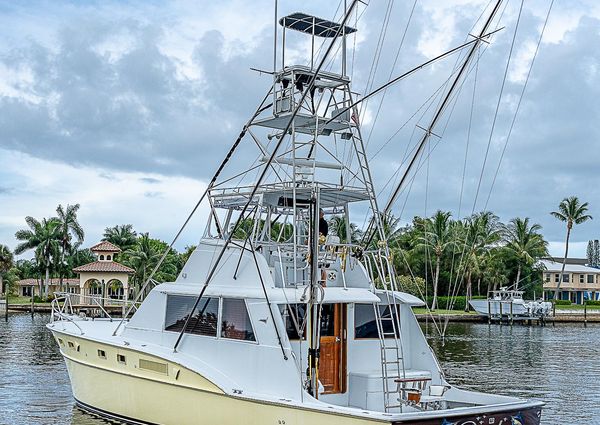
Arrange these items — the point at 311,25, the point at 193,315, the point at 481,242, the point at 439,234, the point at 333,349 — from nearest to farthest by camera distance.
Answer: the point at 333,349, the point at 193,315, the point at 311,25, the point at 439,234, the point at 481,242

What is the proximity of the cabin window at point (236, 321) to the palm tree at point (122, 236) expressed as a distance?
70.5m

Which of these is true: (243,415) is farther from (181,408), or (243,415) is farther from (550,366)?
(550,366)

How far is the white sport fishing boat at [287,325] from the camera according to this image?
→ 12594 mm

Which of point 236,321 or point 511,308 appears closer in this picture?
point 236,321

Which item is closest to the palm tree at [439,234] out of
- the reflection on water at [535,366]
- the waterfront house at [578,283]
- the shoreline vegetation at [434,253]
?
the shoreline vegetation at [434,253]

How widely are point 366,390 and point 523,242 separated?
67.9 m

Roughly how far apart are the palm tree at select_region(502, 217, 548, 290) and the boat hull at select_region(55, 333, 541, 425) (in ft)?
212

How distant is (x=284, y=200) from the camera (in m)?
14.6

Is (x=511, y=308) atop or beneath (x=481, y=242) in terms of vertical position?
beneath

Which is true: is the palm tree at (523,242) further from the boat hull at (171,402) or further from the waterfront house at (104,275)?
the boat hull at (171,402)

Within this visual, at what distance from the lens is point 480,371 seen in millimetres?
29734

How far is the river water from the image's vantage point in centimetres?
1917

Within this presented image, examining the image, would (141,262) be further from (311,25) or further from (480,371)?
(311,25)

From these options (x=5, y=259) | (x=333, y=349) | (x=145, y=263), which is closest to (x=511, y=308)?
(x=145, y=263)
